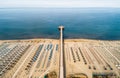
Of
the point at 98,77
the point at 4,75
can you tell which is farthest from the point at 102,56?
the point at 4,75

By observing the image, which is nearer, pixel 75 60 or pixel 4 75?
pixel 4 75

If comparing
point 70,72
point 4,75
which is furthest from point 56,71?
point 4,75

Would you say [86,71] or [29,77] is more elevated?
[86,71]

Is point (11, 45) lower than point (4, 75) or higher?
higher

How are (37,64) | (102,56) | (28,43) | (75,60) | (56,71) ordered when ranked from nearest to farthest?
(56,71) → (37,64) → (75,60) → (102,56) → (28,43)

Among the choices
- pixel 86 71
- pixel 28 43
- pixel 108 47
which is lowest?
pixel 86 71

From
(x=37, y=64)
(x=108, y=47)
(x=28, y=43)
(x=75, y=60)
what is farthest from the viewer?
(x=28, y=43)

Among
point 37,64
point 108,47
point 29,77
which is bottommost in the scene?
point 29,77

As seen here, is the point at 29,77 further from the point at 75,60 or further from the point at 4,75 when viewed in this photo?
the point at 75,60

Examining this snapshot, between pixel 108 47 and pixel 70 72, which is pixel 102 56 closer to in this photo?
pixel 108 47
